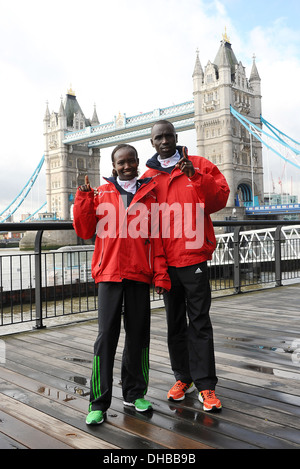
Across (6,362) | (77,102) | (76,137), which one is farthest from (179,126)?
(6,362)

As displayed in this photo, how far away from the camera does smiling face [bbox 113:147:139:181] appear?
6.14ft

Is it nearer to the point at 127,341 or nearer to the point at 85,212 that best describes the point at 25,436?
the point at 127,341

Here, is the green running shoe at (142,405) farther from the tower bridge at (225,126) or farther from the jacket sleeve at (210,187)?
the tower bridge at (225,126)

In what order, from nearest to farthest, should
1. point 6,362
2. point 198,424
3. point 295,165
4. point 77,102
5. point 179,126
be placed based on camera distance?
point 198,424, point 6,362, point 295,165, point 179,126, point 77,102

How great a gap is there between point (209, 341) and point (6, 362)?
4.26 ft

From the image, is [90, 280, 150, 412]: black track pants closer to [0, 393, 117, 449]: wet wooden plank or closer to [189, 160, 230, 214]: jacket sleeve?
[0, 393, 117, 449]: wet wooden plank

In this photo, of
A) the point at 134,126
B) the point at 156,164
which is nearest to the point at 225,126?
the point at 134,126

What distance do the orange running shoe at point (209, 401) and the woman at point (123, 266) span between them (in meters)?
0.24

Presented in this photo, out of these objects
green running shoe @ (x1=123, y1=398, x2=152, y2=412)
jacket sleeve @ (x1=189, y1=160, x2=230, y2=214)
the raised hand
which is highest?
the raised hand

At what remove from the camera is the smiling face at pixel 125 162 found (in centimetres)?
187

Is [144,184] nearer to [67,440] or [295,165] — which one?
[67,440]

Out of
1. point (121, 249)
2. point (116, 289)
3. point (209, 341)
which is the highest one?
point (121, 249)

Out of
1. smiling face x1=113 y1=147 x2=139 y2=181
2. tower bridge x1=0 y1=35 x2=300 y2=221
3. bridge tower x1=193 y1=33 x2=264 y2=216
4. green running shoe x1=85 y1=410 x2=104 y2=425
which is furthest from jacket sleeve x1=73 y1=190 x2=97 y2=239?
bridge tower x1=193 y1=33 x2=264 y2=216

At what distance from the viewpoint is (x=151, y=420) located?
1.77 metres
